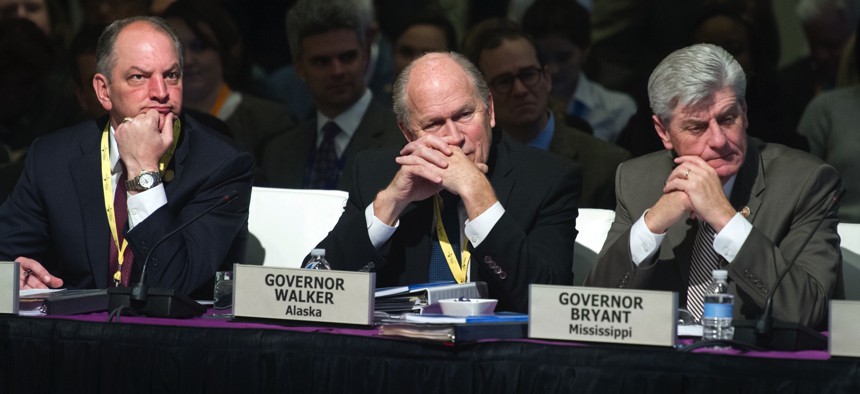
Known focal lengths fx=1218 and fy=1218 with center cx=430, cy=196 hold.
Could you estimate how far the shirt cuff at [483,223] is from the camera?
10.2 feet

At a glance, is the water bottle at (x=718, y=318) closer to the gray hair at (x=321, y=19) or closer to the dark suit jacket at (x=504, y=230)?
the dark suit jacket at (x=504, y=230)

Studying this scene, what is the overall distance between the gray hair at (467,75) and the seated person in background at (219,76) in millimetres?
2330

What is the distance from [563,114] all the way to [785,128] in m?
0.95

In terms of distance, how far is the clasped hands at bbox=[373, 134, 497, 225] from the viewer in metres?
3.13

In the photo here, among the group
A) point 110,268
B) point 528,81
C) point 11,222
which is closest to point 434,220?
point 110,268

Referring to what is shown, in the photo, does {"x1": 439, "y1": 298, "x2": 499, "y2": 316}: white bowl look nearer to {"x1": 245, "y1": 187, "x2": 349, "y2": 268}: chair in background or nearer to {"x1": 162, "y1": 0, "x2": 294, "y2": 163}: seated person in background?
{"x1": 245, "y1": 187, "x2": 349, "y2": 268}: chair in background

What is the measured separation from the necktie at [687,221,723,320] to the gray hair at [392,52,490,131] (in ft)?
2.26

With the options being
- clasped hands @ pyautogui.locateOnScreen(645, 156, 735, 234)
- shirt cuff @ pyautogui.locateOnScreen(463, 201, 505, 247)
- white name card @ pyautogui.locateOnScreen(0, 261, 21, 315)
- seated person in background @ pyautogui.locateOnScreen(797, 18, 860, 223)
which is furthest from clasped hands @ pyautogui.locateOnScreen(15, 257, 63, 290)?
seated person in background @ pyautogui.locateOnScreen(797, 18, 860, 223)

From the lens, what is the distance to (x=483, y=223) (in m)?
3.10

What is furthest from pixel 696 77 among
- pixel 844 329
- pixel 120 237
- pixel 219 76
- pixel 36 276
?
pixel 219 76

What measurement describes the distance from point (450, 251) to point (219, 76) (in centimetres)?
289

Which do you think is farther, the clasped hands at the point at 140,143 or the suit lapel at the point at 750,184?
the clasped hands at the point at 140,143

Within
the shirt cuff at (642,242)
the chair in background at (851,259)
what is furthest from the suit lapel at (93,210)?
the chair in background at (851,259)

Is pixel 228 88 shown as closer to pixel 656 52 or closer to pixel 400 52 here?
pixel 400 52
